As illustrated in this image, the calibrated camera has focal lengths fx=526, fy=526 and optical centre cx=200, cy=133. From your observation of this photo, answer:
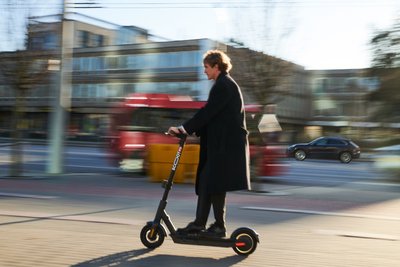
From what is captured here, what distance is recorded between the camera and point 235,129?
5070 mm

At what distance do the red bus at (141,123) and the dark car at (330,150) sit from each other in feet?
50.8

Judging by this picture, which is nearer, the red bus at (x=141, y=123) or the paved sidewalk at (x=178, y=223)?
the paved sidewalk at (x=178, y=223)

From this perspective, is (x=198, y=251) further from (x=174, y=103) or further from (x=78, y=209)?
(x=174, y=103)

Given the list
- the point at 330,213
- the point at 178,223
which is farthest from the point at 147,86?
the point at 178,223

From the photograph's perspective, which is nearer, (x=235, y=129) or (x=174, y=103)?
(x=235, y=129)

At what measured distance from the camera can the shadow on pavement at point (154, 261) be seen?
4.84 m

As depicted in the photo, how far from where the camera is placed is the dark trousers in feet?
17.0

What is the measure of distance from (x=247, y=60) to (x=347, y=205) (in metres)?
4.18

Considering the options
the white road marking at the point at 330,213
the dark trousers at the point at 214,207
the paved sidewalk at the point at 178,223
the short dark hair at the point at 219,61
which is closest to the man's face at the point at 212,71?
the short dark hair at the point at 219,61

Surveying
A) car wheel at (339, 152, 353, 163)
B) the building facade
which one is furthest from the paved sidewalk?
the building facade

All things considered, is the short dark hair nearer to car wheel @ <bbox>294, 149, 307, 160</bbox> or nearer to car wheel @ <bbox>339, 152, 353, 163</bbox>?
car wheel @ <bbox>339, 152, 353, 163</bbox>

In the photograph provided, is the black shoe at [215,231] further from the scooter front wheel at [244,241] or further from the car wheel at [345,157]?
the car wheel at [345,157]

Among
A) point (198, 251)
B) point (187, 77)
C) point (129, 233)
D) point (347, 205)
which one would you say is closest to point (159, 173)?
point (347, 205)

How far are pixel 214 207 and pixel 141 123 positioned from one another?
12.2m
